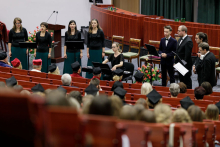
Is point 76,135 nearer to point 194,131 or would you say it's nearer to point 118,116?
point 118,116

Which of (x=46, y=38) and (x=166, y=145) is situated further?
(x=46, y=38)

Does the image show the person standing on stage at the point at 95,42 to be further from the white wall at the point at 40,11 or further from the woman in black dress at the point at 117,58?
the white wall at the point at 40,11

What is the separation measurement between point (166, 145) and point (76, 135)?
0.89m

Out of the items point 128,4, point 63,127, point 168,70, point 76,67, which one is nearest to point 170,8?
point 128,4

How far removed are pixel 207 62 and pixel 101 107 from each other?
448 centimetres

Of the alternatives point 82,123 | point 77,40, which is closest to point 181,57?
point 77,40

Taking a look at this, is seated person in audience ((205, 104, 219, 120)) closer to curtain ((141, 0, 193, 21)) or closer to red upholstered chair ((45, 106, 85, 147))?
red upholstered chair ((45, 106, 85, 147))

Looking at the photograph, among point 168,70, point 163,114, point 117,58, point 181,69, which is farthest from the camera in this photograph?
point 168,70

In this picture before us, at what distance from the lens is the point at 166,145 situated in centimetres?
240

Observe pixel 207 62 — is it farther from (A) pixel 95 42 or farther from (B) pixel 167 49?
(A) pixel 95 42

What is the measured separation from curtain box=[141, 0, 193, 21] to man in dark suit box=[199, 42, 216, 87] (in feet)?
27.0

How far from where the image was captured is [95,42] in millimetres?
7469

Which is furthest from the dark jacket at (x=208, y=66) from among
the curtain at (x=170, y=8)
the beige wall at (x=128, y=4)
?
the beige wall at (x=128, y=4)

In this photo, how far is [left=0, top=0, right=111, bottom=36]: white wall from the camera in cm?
1308
